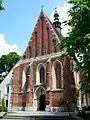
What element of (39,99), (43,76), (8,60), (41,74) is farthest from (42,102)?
(8,60)

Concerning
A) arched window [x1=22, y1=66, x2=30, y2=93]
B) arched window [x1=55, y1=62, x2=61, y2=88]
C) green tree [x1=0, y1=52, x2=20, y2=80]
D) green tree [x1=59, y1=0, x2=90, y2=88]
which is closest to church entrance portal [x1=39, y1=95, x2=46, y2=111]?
arched window [x1=22, y1=66, x2=30, y2=93]

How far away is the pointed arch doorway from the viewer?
3988 centimetres

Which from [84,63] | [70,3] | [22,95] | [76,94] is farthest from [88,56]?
[22,95]

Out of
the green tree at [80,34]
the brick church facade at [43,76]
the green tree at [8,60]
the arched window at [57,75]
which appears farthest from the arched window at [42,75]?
the green tree at [8,60]

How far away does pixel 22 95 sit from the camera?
41750 mm

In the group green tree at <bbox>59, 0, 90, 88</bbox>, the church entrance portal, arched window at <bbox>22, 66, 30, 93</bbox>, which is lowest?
the church entrance portal

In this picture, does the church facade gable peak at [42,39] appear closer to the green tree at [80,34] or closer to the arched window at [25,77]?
the arched window at [25,77]

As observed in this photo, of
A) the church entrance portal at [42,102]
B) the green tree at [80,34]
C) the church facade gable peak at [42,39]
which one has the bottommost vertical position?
the church entrance portal at [42,102]

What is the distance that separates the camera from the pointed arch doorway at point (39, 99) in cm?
Result: 3988

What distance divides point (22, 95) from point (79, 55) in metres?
22.1

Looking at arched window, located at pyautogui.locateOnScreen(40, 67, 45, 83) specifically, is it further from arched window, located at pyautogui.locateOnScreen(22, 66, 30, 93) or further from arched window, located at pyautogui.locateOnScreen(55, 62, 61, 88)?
arched window, located at pyautogui.locateOnScreen(55, 62, 61, 88)

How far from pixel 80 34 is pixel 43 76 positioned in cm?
2107

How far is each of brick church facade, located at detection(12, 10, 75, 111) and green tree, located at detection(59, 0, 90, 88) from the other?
15457 mm

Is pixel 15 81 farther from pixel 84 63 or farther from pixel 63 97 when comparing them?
pixel 84 63
